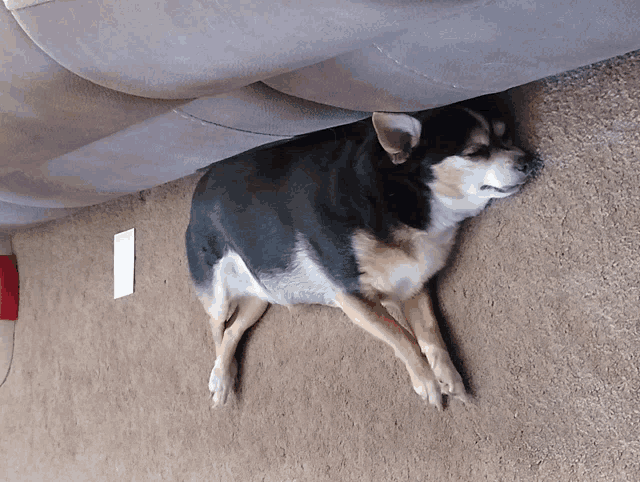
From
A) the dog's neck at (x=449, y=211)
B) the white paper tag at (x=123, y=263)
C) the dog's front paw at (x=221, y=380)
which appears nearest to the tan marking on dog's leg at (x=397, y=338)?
the dog's neck at (x=449, y=211)

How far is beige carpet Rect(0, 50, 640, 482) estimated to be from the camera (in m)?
0.94

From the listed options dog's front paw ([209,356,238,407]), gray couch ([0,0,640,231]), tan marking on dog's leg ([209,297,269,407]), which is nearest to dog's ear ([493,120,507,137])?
gray couch ([0,0,640,231])

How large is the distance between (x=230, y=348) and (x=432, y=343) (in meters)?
0.57

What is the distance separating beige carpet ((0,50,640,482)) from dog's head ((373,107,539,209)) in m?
0.05

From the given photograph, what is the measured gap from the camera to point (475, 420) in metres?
1.11

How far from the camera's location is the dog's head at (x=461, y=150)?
1007mm

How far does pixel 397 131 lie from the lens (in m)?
1.03

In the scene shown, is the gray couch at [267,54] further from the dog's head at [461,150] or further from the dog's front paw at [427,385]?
the dog's front paw at [427,385]

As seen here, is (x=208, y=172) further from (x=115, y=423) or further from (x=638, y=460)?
(x=638, y=460)

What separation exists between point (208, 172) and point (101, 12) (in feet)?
Answer: 2.61

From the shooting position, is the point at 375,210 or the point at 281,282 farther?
the point at 281,282

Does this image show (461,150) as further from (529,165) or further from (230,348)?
(230,348)

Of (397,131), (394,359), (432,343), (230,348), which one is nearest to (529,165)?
(397,131)

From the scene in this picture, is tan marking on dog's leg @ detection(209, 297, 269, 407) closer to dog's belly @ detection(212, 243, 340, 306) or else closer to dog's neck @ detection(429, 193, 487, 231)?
dog's belly @ detection(212, 243, 340, 306)
